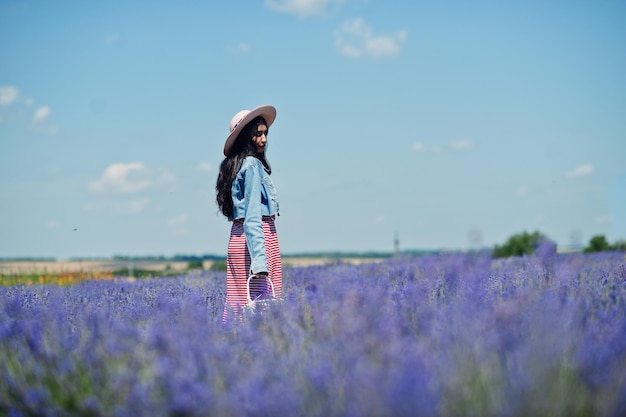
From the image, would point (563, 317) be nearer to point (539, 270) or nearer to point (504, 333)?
point (504, 333)

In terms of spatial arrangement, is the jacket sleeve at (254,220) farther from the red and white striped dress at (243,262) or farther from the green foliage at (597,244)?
the green foliage at (597,244)

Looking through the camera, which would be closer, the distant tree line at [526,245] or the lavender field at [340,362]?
the lavender field at [340,362]

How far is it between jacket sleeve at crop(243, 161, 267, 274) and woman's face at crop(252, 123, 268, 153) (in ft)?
0.76

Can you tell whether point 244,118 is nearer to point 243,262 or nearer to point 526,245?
point 243,262

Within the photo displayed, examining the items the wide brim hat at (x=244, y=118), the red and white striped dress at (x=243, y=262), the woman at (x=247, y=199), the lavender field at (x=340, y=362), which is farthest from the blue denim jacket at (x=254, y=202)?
the lavender field at (x=340, y=362)

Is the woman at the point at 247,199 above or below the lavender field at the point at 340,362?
above

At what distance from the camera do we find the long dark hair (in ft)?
14.1

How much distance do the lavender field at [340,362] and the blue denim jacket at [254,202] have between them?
57cm

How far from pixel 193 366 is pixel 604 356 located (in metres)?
1.49

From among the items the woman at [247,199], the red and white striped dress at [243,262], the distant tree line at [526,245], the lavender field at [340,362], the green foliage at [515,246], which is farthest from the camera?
the green foliage at [515,246]

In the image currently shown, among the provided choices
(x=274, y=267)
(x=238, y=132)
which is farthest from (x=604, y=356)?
(x=238, y=132)

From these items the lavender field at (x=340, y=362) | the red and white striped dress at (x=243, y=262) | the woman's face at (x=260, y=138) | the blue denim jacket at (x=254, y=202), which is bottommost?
the lavender field at (x=340, y=362)

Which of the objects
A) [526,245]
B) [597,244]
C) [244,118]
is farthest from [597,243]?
[244,118]

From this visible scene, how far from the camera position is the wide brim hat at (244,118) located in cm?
424
